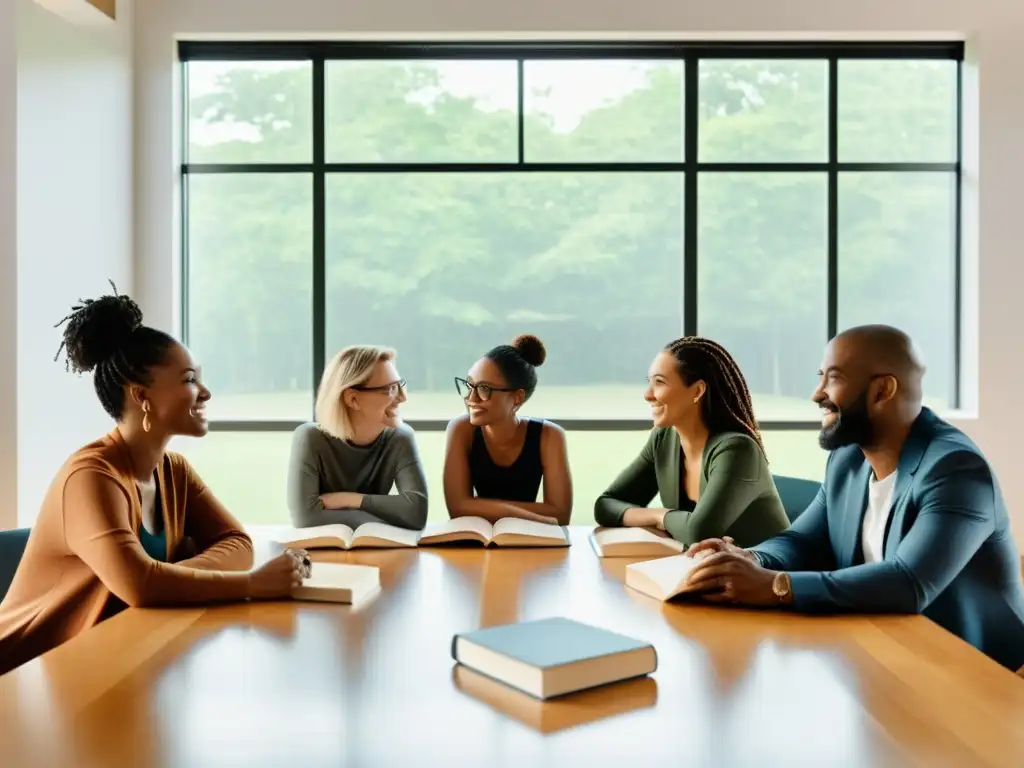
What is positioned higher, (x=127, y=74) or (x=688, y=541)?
Answer: (x=127, y=74)

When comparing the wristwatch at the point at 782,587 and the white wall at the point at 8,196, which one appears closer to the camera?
the wristwatch at the point at 782,587

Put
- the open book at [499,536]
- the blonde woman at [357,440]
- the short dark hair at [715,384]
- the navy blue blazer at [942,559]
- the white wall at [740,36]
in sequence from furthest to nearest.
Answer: the white wall at [740,36] < the blonde woman at [357,440] < the short dark hair at [715,384] < the open book at [499,536] < the navy blue blazer at [942,559]

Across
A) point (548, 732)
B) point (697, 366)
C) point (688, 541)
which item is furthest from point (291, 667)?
point (697, 366)

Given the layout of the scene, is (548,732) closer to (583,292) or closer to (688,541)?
(688,541)

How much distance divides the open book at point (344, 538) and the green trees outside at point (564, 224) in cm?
325

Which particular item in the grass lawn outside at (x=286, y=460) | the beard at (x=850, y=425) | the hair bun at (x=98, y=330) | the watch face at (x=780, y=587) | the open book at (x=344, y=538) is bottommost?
the grass lawn outside at (x=286, y=460)

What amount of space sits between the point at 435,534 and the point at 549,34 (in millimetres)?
3782

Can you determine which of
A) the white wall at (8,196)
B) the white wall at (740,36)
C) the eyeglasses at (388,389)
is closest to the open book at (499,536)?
the eyeglasses at (388,389)

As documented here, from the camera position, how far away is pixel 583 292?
19.9 feet

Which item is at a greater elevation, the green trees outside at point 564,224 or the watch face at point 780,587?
the green trees outside at point 564,224

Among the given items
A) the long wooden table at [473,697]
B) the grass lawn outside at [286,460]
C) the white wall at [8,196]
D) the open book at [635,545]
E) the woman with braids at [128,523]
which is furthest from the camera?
the grass lawn outside at [286,460]

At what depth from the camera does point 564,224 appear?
5.98 meters

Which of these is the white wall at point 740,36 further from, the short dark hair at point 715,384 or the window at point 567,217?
the short dark hair at point 715,384

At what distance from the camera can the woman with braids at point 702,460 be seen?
2779 mm
